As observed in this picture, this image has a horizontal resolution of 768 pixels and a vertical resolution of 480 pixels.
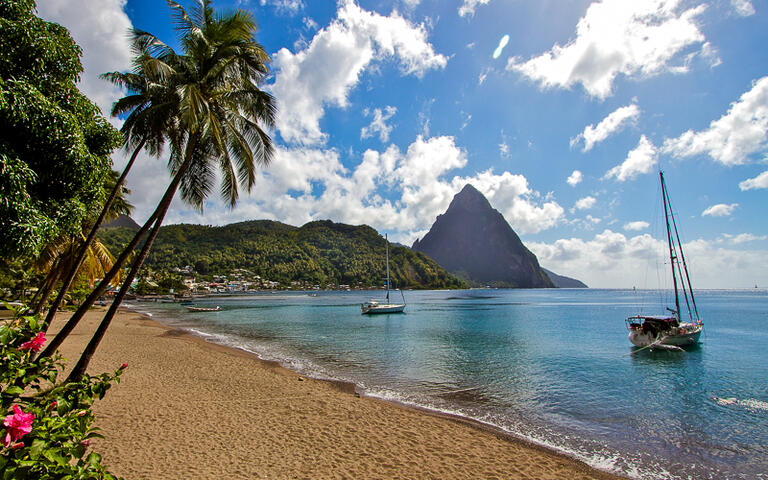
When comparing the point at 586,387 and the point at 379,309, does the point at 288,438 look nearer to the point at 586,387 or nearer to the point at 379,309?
the point at 586,387

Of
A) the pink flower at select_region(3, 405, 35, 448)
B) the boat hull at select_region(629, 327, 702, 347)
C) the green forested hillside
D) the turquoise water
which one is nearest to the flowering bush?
the pink flower at select_region(3, 405, 35, 448)

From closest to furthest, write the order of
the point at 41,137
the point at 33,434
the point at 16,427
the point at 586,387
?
the point at 16,427, the point at 33,434, the point at 41,137, the point at 586,387

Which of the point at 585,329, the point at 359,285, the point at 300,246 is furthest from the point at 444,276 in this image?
the point at 585,329

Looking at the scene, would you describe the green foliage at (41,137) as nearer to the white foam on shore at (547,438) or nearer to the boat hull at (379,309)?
the white foam on shore at (547,438)

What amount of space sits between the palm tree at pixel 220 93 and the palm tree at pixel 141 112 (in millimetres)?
231

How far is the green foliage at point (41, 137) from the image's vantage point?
4.17 meters

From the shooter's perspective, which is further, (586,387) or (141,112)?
(586,387)

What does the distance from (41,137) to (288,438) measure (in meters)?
6.69

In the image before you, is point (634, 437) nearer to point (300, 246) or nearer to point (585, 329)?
point (585, 329)

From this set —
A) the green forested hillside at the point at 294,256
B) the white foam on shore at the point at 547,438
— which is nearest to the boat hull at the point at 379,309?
the white foam on shore at the point at 547,438

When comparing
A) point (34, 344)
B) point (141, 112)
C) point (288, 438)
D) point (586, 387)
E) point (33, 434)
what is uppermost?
point (141, 112)

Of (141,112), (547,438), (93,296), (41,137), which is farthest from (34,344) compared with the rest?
(547,438)

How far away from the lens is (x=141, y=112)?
8.56 metres

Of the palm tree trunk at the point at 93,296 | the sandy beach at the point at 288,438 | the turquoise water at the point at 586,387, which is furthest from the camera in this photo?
the turquoise water at the point at 586,387
